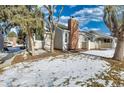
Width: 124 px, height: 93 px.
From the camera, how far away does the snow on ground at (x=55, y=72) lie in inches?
263

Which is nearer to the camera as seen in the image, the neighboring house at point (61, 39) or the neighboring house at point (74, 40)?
the neighboring house at point (61, 39)

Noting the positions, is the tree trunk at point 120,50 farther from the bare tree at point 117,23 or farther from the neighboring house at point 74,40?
the neighboring house at point 74,40

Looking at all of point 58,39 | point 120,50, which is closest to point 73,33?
point 58,39

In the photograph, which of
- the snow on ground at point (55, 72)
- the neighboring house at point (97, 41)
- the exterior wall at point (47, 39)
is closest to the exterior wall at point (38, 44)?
the exterior wall at point (47, 39)

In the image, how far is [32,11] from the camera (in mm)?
9227

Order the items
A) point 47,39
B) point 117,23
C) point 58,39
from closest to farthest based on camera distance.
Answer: point 117,23 < point 47,39 < point 58,39

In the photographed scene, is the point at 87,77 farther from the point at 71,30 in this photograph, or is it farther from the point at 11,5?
the point at 71,30

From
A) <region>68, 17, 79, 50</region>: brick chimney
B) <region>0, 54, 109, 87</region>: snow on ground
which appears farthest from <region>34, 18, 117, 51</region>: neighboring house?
<region>0, 54, 109, 87</region>: snow on ground

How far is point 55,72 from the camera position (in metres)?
7.33

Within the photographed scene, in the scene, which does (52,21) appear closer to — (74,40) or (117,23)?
(74,40)

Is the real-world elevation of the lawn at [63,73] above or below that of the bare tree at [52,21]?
below

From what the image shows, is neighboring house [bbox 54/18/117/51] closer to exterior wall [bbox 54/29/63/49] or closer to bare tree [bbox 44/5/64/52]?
exterior wall [bbox 54/29/63/49]

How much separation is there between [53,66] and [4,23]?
9.51ft

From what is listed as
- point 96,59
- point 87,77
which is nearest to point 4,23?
point 96,59
